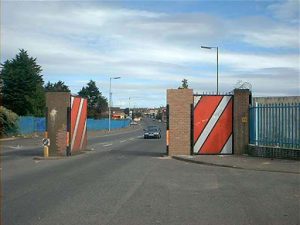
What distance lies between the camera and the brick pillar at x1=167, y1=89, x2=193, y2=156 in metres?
24.0

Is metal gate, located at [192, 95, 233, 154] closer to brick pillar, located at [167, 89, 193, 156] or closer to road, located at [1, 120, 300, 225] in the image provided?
brick pillar, located at [167, 89, 193, 156]

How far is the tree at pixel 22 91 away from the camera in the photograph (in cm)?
7144

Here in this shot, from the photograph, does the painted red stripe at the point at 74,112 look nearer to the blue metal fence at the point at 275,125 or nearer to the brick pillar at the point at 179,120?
the brick pillar at the point at 179,120

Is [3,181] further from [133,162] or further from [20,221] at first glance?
[133,162]

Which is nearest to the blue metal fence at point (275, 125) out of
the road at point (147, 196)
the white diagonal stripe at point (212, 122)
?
the white diagonal stripe at point (212, 122)

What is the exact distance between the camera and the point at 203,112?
24.1 m

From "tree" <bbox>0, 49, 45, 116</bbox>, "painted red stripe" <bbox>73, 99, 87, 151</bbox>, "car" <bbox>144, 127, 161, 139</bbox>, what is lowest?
"car" <bbox>144, 127, 161, 139</bbox>

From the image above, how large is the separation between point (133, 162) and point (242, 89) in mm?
6396

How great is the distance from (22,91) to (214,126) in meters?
52.6

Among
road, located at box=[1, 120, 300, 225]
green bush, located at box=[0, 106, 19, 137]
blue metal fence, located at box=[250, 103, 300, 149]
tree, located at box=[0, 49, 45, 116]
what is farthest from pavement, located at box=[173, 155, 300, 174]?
tree, located at box=[0, 49, 45, 116]

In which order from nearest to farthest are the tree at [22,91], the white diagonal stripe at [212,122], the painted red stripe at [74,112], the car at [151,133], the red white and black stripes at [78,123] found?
the white diagonal stripe at [212,122]
the painted red stripe at [74,112]
the red white and black stripes at [78,123]
the car at [151,133]
the tree at [22,91]

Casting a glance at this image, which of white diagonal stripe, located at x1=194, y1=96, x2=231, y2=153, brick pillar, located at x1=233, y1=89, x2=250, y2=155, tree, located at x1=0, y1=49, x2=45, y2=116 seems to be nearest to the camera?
brick pillar, located at x1=233, y1=89, x2=250, y2=155

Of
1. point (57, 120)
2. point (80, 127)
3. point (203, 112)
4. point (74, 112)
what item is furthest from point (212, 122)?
point (57, 120)

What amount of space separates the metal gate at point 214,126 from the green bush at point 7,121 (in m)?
27.0
